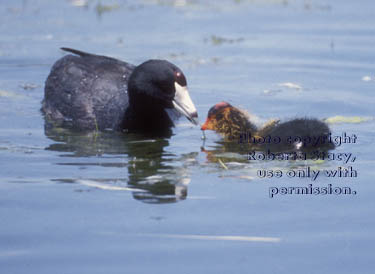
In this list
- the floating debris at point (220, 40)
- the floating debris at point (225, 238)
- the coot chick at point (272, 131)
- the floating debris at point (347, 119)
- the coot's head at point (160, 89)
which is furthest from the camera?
the floating debris at point (220, 40)

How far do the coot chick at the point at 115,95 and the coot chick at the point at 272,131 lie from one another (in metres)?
0.33

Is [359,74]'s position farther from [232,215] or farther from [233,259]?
[233,259]

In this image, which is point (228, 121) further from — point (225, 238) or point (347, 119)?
point (225, 238)

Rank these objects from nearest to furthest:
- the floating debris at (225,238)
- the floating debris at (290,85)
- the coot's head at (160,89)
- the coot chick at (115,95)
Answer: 1. the floating debris at (225,238)
2. the coot's head at (160,89)
3. the coot chick at (115,95)
4. the floating debris at (290,85)

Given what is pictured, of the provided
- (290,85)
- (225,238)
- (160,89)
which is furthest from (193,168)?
(290,85)

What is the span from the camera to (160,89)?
287 inches

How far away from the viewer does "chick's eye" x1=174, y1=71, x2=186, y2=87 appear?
7109 millimetres

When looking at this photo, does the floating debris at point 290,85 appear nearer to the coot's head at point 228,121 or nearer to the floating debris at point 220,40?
the coot's head at point 228,121

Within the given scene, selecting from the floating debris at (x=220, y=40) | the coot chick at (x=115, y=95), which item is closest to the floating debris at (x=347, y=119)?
the coot chick at (x=115, y=95)

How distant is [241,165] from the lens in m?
6.25

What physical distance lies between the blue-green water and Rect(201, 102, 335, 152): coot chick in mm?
169

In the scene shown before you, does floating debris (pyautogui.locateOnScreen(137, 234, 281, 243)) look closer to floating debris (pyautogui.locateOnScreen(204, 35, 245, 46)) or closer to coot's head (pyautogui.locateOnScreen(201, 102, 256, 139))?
coot's head (pyautogui.locateOnScreen(201, 102, 256, 139))

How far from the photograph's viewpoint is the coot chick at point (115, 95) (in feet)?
23.7

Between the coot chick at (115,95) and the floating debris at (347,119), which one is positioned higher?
the coot chick at (115,95)
